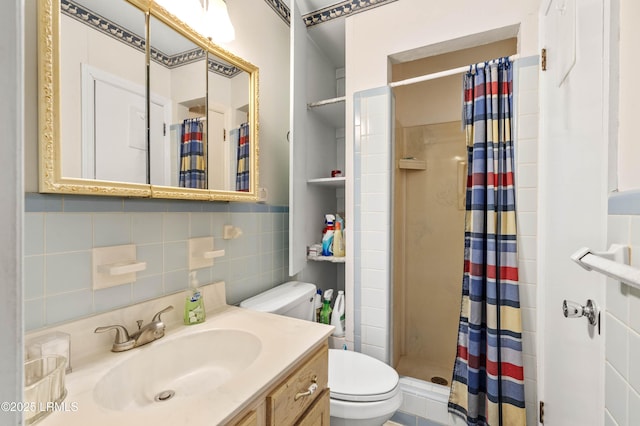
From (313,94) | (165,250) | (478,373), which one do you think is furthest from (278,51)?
(478,373)

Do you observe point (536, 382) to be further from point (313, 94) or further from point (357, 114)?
point (313, 94)

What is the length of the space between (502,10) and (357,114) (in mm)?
801

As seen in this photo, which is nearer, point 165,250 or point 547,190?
point 165,250

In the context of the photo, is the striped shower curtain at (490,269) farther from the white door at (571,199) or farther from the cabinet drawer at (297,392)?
the cabinet drawer at (297,392)

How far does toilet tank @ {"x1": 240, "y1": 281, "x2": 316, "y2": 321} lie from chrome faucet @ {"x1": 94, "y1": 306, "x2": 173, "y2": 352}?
40 centimetres

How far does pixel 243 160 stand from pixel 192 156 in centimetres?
27

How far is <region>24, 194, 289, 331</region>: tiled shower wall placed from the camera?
71 centimetres

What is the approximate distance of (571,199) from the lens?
0.86 m

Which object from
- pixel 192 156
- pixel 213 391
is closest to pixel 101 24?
pixel 192 156

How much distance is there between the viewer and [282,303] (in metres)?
1.34

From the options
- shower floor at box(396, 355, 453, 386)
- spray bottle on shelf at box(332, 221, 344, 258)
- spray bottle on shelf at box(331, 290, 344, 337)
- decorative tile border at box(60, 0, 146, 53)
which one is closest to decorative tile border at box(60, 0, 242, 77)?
decorative tile border at box(60, 0, 146, 53)

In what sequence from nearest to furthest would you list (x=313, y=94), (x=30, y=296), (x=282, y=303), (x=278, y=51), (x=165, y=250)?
(x=30, y=296), (x=165, y=250), (x=282, y=303), (x=278, y=51), (x=313, y=94)

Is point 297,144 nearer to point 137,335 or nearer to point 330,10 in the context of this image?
point 330,10

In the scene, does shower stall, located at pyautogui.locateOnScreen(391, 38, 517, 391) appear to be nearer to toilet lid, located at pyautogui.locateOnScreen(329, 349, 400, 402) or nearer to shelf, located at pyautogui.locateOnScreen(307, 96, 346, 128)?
shelf, located at pyautogui.locateOnScreen(307, 96, 346, 128)
